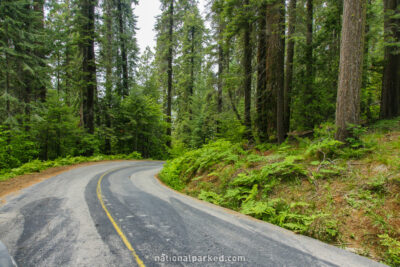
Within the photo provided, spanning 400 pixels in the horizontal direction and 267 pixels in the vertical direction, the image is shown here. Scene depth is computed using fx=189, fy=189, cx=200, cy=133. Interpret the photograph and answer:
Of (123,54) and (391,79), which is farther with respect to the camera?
(123,54)

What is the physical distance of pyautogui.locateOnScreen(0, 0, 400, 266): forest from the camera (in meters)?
4.32

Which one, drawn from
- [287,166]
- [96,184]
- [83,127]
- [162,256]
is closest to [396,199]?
[287,166]

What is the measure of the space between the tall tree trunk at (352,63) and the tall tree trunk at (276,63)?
2934 mm

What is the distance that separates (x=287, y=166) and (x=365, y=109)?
7.21m

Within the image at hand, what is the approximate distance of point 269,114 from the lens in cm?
928

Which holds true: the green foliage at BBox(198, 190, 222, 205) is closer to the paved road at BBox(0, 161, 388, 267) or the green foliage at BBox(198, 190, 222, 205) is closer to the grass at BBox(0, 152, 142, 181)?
the paved road at BBox(0, 161, 388, 267)

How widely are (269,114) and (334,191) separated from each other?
17.6ft

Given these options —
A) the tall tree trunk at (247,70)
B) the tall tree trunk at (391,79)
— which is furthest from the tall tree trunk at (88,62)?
the tall tree trunk at (391,79)

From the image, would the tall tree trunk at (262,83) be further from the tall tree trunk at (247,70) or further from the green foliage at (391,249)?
the green foliage at (391,249)

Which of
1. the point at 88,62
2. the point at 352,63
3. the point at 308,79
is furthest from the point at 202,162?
the point at 88,62

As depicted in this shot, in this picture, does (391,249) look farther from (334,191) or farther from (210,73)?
(210,73)

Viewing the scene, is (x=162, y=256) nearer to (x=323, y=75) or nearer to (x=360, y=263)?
(x=360, y=263)

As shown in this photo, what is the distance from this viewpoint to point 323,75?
29.8 ft

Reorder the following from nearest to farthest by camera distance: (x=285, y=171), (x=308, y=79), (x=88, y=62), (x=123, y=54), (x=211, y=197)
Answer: (x=285, y=171) → (x=211, y=197) → (x=308, y=79) → (x=88, y=62) → (x=123, y=54)
